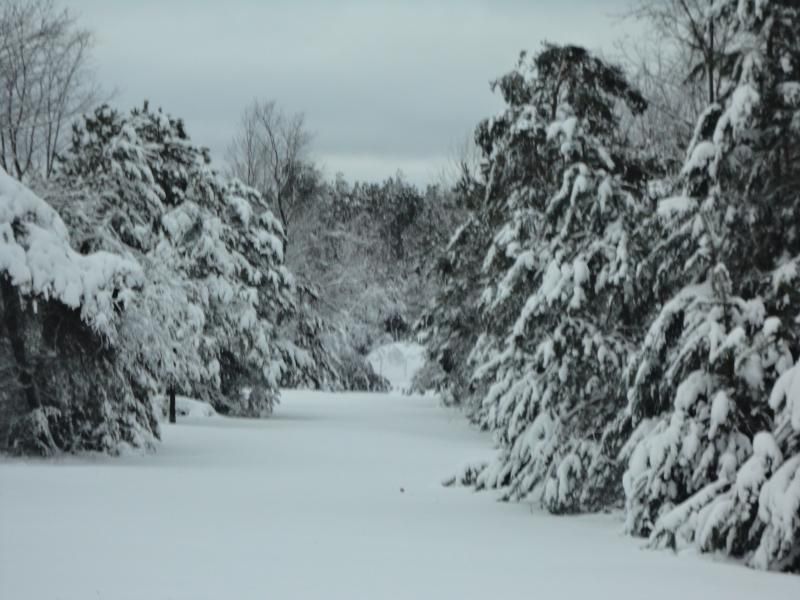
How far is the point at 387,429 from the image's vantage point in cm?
2283

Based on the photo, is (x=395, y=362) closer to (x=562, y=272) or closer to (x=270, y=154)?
(x=270, y=154)

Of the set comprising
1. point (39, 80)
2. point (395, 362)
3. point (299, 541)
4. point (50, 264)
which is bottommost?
point (299, 541)

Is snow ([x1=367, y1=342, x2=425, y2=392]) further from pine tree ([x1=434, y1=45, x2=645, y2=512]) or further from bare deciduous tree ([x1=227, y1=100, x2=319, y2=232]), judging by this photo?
pine tree ([x1=434, y1=45, x2=645, y2=512])

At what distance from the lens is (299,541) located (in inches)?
329

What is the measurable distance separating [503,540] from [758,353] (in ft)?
9.27

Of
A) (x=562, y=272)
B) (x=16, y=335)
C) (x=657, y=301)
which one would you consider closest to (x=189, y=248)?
(x=16, y=335)

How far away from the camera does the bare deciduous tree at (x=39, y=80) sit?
2358 centimetres

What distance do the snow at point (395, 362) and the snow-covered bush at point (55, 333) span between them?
33420 millimetres

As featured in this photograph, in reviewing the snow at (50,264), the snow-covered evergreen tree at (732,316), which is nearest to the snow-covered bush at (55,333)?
the snow at (50,264)

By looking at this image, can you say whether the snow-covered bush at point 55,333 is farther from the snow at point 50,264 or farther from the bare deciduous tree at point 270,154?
the bare deciduous tree at point 270,154

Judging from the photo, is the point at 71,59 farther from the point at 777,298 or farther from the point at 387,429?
the point at 777,298

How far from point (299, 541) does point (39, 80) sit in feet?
65.4

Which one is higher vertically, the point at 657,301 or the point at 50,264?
the point at 50,264

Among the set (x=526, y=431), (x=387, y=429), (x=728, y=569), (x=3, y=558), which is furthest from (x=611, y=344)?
(x=387, y=429)
